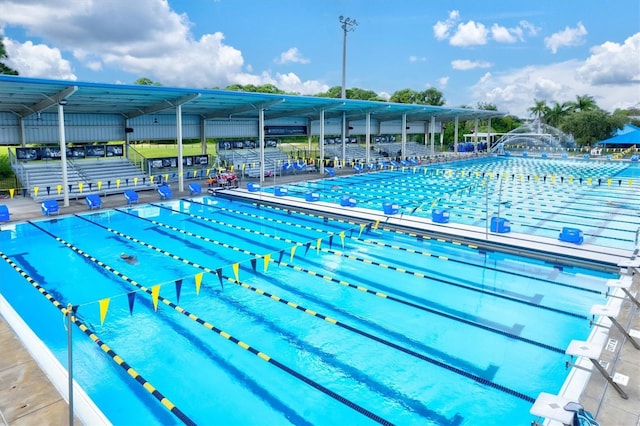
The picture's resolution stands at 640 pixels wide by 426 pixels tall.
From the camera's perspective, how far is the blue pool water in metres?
5.23

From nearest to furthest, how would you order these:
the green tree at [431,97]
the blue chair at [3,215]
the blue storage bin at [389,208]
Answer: the blue chair at [3,215] < the blue storage bin at [389,208] < the green tree at [431,97]

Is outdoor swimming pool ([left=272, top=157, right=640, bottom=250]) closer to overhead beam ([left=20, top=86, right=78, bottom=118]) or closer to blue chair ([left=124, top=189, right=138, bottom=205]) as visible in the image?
blue chair ([left=124, top=189, right=138, bottom=205])

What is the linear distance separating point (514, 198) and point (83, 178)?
764 inches

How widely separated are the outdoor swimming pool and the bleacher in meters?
7.75

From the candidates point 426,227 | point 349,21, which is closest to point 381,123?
point 349,21

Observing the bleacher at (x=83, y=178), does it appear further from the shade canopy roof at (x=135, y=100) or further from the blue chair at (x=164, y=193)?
the blue chair at (x=164, y=193)

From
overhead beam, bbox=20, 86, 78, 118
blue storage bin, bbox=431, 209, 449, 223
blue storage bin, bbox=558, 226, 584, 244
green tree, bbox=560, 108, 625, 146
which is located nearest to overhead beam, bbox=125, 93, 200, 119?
overhead beam, bbox=20, 86, 78, 118

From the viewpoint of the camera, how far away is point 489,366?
5.98m

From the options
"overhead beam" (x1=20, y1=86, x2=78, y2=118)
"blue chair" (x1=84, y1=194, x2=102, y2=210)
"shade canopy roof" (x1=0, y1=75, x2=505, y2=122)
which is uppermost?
"shade canopy roof" (x1=0, y1=75, x2=505, y2=122)

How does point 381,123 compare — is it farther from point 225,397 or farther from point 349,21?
point 225,397

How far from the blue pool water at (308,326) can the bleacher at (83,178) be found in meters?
6.26

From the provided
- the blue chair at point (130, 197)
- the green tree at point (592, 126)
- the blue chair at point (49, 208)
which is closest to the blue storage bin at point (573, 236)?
the blue chair at point (130, 197)

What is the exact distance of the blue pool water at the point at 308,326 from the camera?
206 inches

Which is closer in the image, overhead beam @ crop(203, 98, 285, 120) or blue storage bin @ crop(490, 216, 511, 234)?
blue storage bin @ crop(490, 216, 511, 234)
